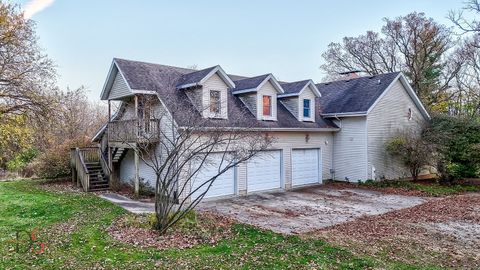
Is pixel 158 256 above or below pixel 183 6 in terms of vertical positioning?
below

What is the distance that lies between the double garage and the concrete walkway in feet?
6.77

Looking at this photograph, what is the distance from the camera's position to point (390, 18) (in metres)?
33.7

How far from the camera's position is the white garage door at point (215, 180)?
1472cm

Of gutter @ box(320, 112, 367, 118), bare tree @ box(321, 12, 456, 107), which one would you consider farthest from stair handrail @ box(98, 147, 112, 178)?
bare tree @ box(321, 12, 456, 107)

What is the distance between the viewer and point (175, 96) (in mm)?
15859

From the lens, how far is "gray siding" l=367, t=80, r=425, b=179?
63.5ft

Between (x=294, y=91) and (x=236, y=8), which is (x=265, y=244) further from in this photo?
(x=236, y=8)

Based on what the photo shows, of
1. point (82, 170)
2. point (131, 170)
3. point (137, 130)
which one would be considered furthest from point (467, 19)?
point (82, 170)

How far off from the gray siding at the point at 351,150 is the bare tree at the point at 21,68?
658 inches

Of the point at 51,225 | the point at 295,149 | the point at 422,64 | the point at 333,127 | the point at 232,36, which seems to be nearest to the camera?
the point at 51,225

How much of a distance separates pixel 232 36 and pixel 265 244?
66.2 ft

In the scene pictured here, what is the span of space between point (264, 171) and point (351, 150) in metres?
5.89

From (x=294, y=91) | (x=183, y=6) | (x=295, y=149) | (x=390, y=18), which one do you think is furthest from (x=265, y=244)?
(x=390, y=18)

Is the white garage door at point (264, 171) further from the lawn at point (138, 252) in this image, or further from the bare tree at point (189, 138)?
the lawn at point (138, 252)
